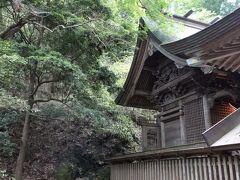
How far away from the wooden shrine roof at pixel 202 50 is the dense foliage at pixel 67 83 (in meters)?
0.78

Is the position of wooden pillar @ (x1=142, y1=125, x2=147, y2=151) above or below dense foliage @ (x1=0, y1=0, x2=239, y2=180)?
below

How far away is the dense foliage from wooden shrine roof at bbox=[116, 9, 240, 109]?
2.54 feet

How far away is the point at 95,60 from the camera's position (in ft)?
39.3

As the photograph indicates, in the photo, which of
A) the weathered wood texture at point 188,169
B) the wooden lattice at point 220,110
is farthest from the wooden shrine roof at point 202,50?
the weathered wood texture at point 188,169

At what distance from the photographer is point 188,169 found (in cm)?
621

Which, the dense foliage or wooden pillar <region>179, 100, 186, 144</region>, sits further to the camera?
the dense foliage

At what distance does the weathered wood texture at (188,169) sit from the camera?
522 cm

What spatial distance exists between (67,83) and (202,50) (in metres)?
5.67

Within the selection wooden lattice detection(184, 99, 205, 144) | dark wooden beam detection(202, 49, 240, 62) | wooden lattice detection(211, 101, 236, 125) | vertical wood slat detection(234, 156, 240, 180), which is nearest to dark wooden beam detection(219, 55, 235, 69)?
dark wooden beam detection(202, 49, 240, 62)

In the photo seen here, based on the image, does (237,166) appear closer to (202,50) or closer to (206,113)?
(202,50)

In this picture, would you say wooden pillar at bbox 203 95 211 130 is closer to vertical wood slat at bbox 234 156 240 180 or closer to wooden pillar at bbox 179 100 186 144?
wooden pillar at bbox 179 100 186 144

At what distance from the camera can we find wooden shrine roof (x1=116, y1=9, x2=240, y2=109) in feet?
19.1

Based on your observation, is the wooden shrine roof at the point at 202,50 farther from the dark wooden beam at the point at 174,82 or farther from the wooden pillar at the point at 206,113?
the wooden pillar at the point at 206,113

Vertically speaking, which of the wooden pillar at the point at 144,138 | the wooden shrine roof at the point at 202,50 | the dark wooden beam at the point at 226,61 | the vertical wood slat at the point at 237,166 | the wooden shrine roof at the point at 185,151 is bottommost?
the vertical wood slat at the point at 237,166
